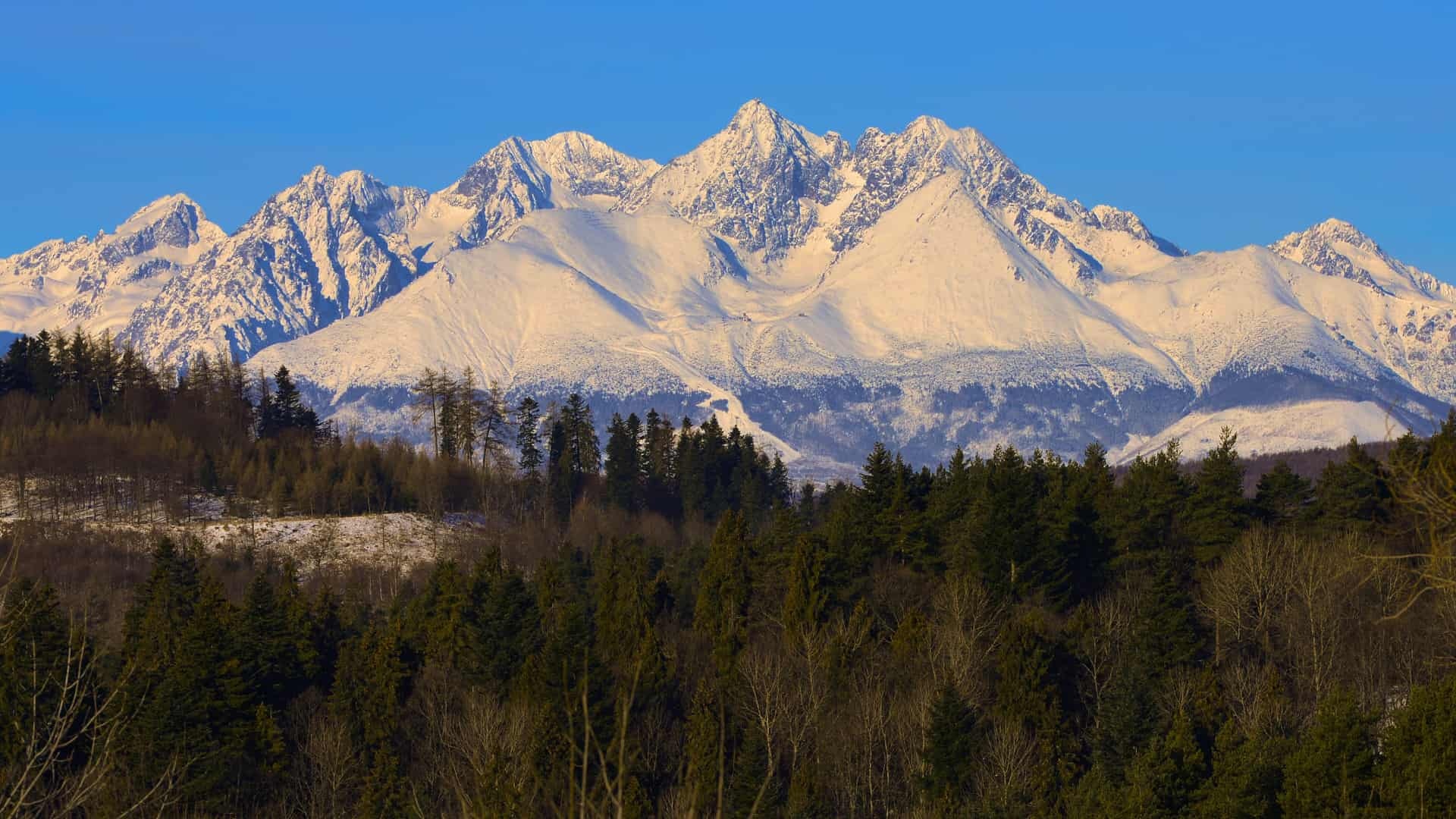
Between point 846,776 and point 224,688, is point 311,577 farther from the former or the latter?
point 846,776

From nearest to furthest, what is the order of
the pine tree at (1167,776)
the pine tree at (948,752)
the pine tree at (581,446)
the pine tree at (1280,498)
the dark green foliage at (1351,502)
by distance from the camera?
1. the pine tree at (1167,776)
2. the pine tree at (948,752)
3. the dark green foliage at (1351,502)
4. the pine tree at (1280,498)
5. the pine tree at (581,446)

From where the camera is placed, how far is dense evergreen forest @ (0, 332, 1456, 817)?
2095 inches

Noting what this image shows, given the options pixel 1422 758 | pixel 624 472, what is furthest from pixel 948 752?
pixel 624 472

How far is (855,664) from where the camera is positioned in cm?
7119

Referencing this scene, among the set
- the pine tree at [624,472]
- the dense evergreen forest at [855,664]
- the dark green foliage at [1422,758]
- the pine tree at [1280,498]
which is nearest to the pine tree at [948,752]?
the dense evergreen forest at [855,664]

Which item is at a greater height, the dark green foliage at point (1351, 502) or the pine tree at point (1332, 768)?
the dark green foliage at point (1351, 502)

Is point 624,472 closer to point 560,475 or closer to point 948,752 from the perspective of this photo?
point 560,475

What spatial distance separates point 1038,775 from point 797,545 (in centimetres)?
2308

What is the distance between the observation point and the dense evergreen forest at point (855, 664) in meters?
53.2

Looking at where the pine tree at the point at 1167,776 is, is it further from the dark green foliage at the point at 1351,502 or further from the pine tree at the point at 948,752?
the dark green foliage at the point at 1351,502

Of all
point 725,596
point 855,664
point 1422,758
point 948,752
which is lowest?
point 948,752

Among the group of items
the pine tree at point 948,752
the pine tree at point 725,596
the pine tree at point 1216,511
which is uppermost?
the pine tree at point 1216,511

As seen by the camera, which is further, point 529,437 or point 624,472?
point 529,437

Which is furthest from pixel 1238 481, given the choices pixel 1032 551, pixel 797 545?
pixel 797 545
